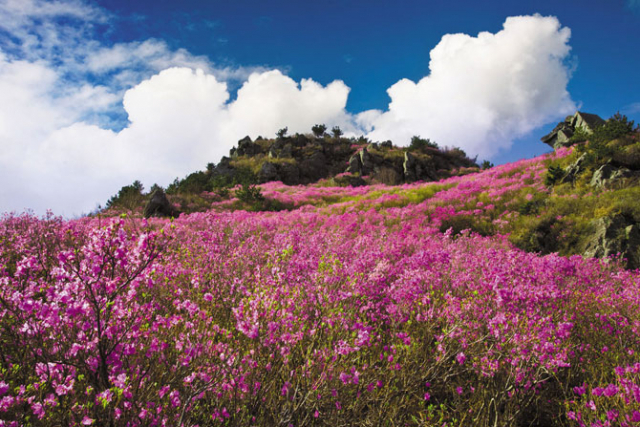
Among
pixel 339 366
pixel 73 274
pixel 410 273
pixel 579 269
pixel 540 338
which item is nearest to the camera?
pixel 73 274

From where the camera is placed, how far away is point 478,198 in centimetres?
1234

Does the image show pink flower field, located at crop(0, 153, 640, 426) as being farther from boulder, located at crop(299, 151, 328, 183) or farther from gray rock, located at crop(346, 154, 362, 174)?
boulder, located at crop(299, 151, 328, 183)

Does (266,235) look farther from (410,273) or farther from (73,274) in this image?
(73,274)

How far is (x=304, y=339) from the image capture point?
3.06 meters

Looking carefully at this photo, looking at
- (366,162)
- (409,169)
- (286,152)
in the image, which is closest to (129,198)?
(286,152)

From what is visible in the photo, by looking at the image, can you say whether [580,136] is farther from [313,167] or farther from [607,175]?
[313,167]

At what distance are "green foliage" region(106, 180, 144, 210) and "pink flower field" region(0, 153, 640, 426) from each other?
42.7ft

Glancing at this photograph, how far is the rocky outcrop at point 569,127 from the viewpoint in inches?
623

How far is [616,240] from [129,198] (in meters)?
20.1

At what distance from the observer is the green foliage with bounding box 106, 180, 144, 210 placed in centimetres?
1615

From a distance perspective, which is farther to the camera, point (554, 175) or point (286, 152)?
point (286, 152)

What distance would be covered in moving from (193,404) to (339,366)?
3.79 ft

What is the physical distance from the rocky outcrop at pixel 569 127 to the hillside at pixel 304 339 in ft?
41.3

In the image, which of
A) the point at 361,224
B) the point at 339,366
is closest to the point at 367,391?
the point at 339,366
